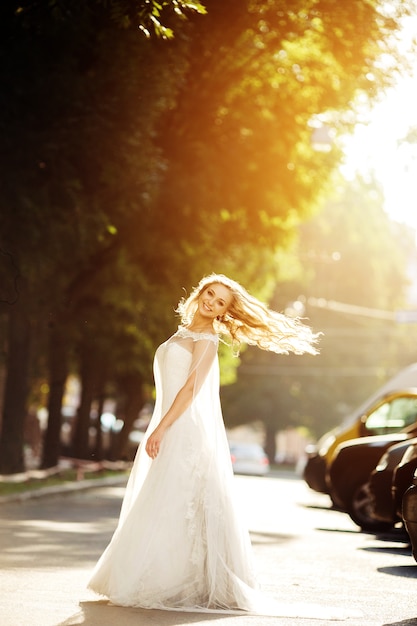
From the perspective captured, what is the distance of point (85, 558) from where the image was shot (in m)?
13.3

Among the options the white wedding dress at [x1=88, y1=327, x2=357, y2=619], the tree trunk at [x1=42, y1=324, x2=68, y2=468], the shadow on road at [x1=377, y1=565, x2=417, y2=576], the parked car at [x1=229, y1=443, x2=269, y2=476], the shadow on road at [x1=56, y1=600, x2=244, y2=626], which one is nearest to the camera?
the shadow on road at [x1=56, y1=600, x2=244, y2=626]

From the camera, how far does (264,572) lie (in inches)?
496

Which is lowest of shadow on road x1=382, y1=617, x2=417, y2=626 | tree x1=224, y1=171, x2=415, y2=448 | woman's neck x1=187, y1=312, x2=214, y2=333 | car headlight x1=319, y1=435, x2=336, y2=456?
tree x1=224, y1=171, x2=415, y2=448

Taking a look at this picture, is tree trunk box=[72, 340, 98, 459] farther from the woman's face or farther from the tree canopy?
the woman's face

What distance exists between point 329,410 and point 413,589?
66515mm

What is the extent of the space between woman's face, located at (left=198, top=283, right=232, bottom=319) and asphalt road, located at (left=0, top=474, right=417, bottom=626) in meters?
1.22

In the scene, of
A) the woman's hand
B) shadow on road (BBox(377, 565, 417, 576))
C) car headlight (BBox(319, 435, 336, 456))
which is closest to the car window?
car headlight (BBox(319, 435, 336, 456))

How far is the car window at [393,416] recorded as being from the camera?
81.2 feet

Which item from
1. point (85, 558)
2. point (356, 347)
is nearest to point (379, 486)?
point (85, 558)

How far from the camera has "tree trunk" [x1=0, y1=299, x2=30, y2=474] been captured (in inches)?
1139

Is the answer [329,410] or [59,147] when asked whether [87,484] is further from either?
[329,410]

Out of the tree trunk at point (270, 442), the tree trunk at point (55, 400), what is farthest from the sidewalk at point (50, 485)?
the tree trunk at point (270, 442)

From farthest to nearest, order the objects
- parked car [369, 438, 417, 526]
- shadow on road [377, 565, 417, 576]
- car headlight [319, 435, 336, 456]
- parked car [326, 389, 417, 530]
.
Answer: car headlight [319, 435, 336, 456]
parked car [326, 389, 417, 530]
parked car [369, 438, 417, 526]
shadow on road [377, 565, 417, 576]

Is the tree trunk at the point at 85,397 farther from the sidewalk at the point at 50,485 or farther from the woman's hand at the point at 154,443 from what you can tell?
the woman's hand at the point at 154,443
